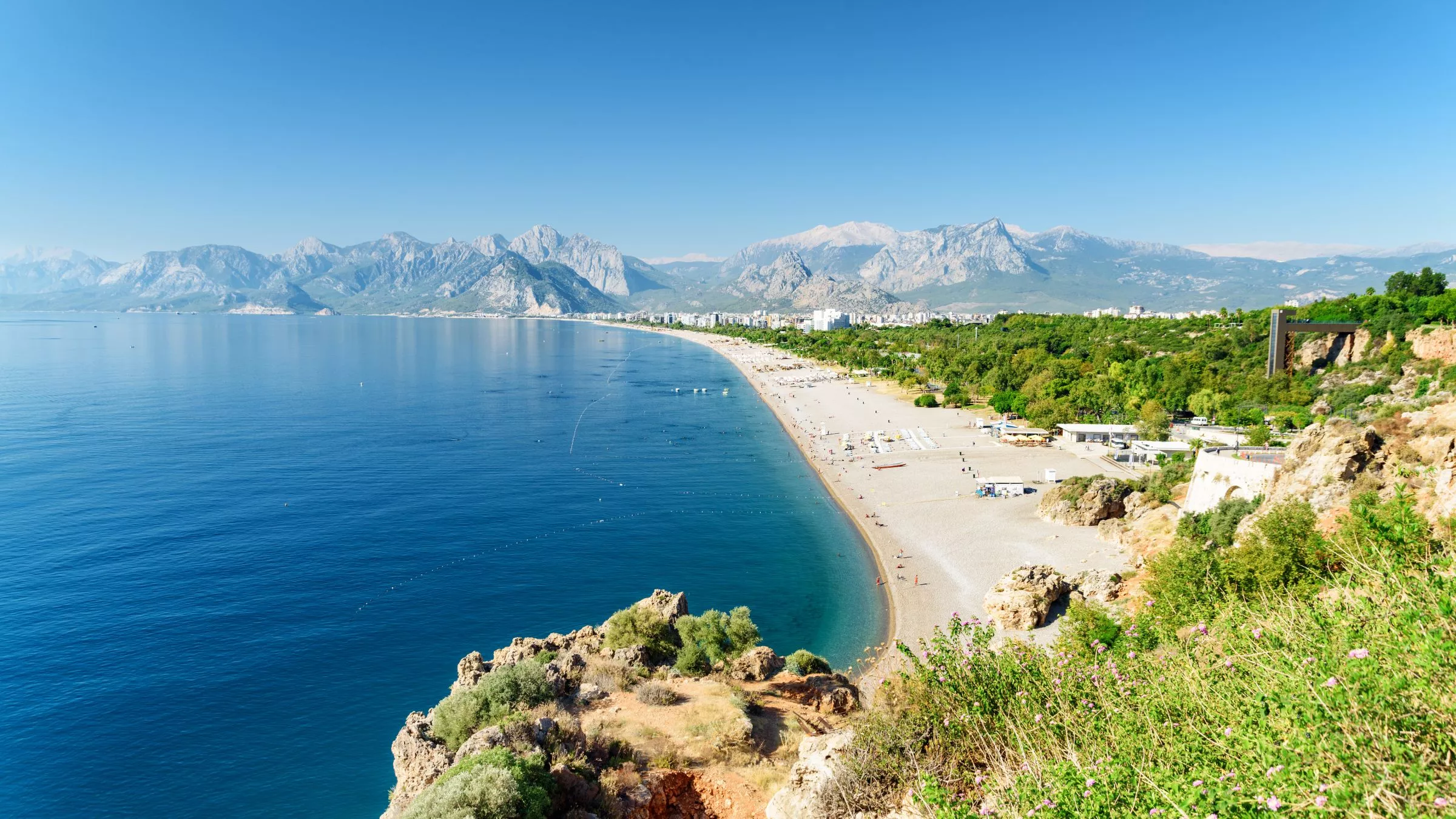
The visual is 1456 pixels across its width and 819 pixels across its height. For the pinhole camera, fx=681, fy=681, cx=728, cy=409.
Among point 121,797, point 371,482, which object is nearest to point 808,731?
point 121,797

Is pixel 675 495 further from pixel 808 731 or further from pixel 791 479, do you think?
pixel 808 731

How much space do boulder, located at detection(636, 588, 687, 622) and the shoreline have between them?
20.9 feet

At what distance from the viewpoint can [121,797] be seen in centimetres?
1947

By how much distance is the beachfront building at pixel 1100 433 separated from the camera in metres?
56.7

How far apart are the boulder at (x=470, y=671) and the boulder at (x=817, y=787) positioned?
1045 cm

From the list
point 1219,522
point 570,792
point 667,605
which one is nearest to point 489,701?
point 570,792

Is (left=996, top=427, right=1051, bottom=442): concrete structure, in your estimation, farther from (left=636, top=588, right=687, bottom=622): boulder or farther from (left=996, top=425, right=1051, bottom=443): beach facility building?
(left=636, top=588, right=687, bottom=622): boulder

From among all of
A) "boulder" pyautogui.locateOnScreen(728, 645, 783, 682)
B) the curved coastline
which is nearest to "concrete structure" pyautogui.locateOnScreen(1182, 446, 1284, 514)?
the curved coastline

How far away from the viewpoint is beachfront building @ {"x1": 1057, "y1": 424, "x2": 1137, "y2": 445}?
56.7 m

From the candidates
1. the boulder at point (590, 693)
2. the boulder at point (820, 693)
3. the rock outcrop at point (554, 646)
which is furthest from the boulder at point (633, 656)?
the boulder at point (820, 693)

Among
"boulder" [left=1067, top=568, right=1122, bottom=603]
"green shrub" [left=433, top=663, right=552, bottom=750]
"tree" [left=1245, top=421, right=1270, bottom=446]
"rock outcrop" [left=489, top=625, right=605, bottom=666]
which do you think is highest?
"tree" [left=1245, top=421, right=1270, bottom=446]

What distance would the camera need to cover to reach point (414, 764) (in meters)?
14.2

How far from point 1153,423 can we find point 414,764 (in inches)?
2241

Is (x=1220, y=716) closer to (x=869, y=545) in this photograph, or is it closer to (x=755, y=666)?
(x=755, y=666)
